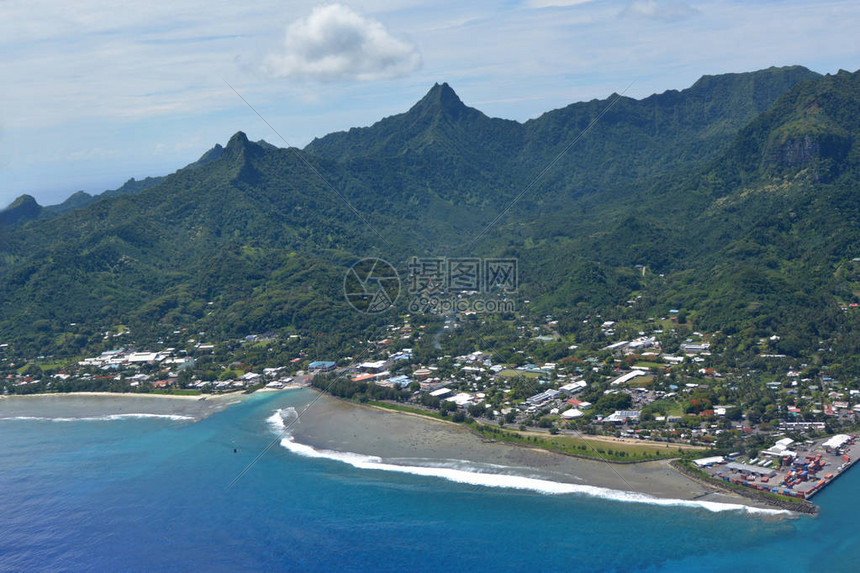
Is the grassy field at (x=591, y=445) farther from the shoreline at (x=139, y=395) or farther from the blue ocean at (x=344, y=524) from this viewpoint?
the shoreline at (x=139, y=395)

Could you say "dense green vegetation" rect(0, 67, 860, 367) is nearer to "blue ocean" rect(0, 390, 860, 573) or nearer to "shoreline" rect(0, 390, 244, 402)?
"shoreline" rect(0, 390, 244, 402)

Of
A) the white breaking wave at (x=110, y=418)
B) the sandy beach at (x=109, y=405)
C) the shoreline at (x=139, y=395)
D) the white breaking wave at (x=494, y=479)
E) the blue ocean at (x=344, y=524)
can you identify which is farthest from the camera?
the shoreline at (x=139, y=395)

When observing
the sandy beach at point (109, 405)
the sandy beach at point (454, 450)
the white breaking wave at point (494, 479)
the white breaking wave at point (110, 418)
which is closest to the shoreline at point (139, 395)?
the sandy beach at point (109, 405)

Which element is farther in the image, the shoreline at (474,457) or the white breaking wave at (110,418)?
the white breaking wave at (110,418)

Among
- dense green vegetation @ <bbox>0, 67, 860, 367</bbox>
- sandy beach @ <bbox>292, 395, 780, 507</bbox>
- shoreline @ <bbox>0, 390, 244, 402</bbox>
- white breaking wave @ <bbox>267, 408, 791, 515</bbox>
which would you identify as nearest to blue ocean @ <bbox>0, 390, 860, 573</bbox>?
white breaking wave @ <bbox>267, 408, 791, 515</bbox>

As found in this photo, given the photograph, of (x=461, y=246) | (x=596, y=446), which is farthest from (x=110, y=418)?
(x=461, y=246)

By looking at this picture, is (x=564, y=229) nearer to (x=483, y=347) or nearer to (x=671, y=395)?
(x=483, y=347)
